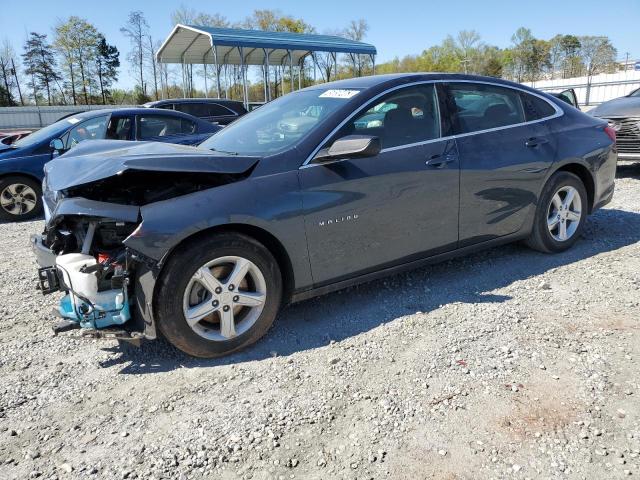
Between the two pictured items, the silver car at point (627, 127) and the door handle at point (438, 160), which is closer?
the door handle at point (438, 160)

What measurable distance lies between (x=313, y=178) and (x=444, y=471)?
1847 millimetres

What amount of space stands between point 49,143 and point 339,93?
553 cm

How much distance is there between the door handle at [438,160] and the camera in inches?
145

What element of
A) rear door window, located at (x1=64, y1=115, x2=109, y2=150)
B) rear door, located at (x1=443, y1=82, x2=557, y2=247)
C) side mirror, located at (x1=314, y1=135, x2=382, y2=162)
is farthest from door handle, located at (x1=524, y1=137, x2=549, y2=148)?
rear door window, located at (x1=64, y1=115, x2=109, y2=150)

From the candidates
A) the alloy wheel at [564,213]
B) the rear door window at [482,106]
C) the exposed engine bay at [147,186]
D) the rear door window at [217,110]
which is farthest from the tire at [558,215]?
the rear door window at [217,110]

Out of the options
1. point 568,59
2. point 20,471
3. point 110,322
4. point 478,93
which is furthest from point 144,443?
point 568,59

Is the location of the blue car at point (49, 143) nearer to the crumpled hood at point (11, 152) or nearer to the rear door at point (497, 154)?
the crumpled hood at point (11, 152)

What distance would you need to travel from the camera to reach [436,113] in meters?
3.85

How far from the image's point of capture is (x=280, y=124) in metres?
3.77

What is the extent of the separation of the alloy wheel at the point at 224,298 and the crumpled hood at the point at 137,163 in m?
0.56

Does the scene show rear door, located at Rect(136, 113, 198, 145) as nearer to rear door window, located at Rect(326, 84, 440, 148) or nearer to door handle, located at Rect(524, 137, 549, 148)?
rear door window, located at Rect(326, 84, 440, 148)

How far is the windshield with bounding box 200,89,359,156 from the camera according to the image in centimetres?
346

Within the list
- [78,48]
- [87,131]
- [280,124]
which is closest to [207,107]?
[87,131]

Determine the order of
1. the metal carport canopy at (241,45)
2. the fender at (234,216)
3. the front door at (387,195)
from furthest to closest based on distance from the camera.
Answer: the metal carport canopy at (241,45) < the front door at (387,195) < the fender at (234,216)
